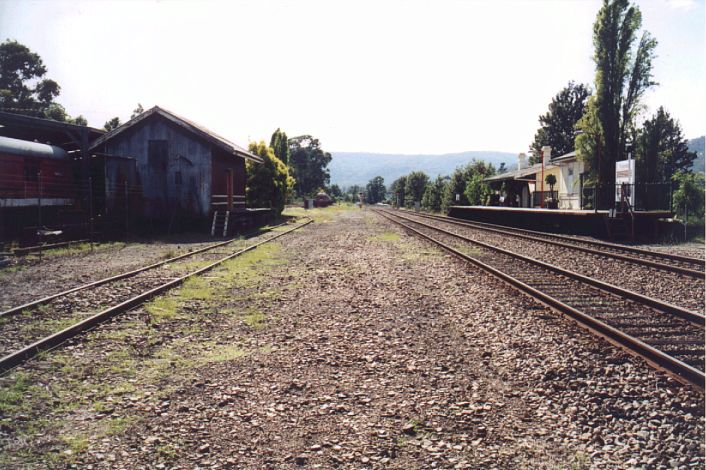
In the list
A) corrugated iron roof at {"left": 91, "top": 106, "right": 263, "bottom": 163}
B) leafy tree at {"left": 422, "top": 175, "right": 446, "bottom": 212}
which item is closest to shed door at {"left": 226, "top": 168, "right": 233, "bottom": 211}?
corrugated iron roof at {"left": 91, "top": 106, "right": 263, "bottom": 163}

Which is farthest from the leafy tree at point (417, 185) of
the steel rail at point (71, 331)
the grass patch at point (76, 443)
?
the grass patch at point (76, 443)

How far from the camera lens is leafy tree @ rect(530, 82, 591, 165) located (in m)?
74.3

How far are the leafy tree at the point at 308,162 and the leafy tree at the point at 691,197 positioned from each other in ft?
289

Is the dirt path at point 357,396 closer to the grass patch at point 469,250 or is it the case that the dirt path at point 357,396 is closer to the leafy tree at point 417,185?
the grass patch at point 469,250

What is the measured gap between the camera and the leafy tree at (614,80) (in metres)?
24.8

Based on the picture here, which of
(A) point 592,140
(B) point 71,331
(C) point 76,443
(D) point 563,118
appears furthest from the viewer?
(D) point 563,118

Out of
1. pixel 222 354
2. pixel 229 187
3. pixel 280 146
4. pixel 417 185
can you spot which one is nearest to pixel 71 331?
pixel 222 354

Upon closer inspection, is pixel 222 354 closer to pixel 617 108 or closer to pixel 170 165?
pixel 170 165

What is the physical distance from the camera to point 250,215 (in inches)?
956

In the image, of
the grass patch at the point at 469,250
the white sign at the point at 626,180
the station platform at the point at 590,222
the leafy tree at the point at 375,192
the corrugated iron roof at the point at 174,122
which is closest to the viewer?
the grass patch at the point at 469,250

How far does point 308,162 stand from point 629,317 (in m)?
103

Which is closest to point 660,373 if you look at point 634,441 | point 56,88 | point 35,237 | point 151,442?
point 634,441

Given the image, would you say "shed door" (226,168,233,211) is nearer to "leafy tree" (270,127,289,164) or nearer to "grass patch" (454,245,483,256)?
"grass patch" (454,245,483,256)

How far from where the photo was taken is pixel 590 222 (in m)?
19.4
